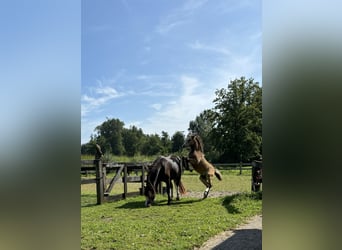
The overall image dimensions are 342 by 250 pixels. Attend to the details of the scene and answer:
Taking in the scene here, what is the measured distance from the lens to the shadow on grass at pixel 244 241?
2848 mm

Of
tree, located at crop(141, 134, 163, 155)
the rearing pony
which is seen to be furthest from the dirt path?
tree, located at crop(141, 134, 163, 155)

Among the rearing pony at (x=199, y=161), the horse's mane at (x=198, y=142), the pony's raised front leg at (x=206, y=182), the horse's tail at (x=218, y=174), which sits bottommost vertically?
the pony's raised front leg at (x=206, y=182)

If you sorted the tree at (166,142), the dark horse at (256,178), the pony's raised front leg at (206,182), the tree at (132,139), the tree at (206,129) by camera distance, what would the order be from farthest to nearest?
the tree at (166,142), the tree at (132,139), the pony's raised front leg at (206,182), the dark horse at (256,178), the tree at (206,129)

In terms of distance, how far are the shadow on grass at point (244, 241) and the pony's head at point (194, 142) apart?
89.4 inches

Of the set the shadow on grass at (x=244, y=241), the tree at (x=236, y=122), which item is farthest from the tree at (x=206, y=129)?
the shadow on grass at (x=244, y=241)

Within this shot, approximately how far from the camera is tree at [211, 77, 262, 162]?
363 centimetres

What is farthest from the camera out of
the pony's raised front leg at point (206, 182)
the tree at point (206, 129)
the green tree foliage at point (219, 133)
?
the pony's raised front leg at point (206, 182)

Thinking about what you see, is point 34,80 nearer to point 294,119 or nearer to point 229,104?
point 294,119

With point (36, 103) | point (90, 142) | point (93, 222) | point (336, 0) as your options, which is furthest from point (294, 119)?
point (90, 142)

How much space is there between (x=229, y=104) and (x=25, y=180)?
356 cm

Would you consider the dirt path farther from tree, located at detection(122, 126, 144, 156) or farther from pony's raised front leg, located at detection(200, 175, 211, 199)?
tree, located at detection(122, 126, 144, 156)

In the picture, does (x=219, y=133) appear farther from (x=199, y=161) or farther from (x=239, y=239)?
(x=239, y=239)

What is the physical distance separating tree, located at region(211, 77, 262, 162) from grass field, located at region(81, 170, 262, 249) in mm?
887

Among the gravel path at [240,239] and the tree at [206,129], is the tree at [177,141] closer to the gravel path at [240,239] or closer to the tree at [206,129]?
the tree at [206,129]
